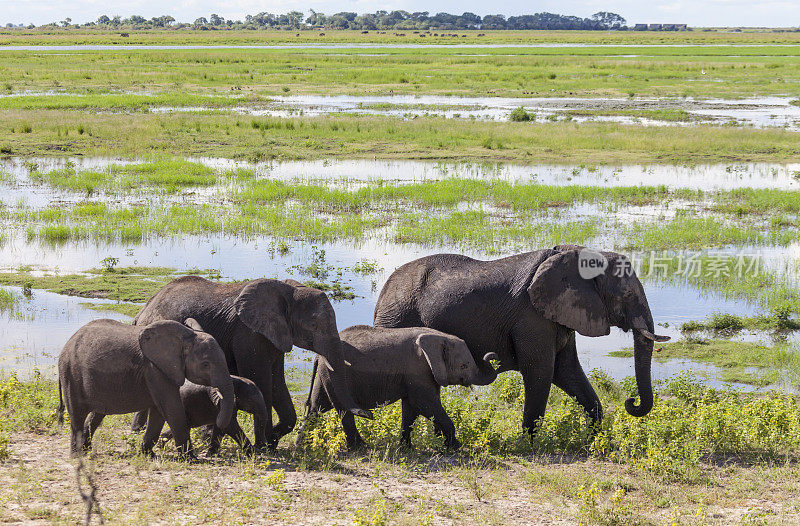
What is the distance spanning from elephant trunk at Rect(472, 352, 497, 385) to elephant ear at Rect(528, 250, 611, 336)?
69cm

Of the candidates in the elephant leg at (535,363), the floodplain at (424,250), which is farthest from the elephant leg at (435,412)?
the elephant leg at (535,363)

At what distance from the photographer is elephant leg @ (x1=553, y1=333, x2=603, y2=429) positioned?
932cm

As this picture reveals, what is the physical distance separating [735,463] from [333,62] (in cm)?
6383

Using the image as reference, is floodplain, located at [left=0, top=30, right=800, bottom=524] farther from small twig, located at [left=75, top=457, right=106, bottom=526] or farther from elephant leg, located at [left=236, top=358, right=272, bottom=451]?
elephant leg, located at [left=236, top=358, right=272, bottom=451]

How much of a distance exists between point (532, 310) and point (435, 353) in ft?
3.69

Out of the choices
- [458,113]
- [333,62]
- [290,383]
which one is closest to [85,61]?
[333,62]

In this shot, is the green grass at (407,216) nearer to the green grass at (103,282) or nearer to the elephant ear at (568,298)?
the green grass at (103,282)

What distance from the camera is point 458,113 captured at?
3716cm

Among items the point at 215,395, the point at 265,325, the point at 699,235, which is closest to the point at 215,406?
the point at 215,395

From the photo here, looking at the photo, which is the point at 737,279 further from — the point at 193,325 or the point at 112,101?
the point at 112,101

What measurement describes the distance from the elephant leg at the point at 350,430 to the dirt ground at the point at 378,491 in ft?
0.79

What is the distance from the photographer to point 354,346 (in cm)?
852

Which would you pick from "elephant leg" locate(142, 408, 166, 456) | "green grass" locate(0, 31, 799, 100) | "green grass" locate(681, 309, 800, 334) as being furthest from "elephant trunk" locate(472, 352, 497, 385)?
"green grass" locate(0, 31, 799, 100)

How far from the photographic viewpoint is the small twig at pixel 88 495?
6363 millimetres
